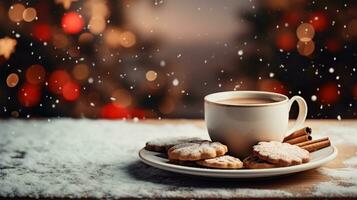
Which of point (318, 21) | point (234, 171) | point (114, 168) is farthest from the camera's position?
point (318, 21)

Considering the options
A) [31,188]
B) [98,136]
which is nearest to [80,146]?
[98,136]

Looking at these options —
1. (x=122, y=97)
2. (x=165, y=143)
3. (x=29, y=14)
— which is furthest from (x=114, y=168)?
(x=29, y=14)

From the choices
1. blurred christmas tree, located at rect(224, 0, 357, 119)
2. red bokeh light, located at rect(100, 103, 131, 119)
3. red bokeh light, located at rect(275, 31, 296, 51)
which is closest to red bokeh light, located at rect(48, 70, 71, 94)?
red bokeh light, located at rect(100, 103, 131, 119)

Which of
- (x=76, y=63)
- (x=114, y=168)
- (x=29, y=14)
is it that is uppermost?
(x=29, y=14)

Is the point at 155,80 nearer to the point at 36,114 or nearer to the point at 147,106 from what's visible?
the point at 147,106

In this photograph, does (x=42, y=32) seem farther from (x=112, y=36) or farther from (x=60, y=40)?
(x=112, y=36)

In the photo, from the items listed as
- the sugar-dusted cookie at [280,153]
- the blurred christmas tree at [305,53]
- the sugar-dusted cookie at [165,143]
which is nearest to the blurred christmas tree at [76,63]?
the blurred christmas tree at [305,53]

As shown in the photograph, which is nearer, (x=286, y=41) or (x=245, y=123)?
(x=245, y=123)

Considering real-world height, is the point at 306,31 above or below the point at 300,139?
above
